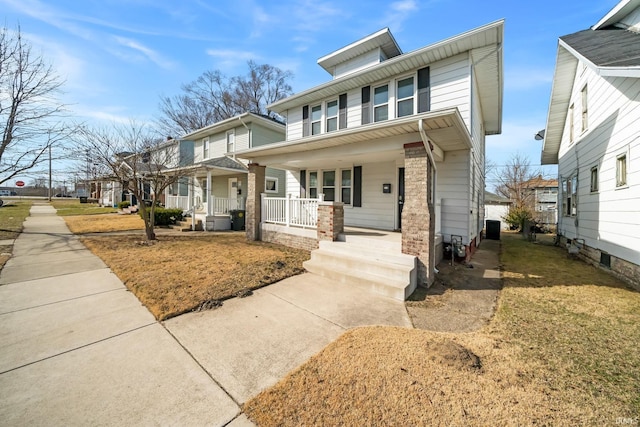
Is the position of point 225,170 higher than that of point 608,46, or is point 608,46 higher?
point 608,46

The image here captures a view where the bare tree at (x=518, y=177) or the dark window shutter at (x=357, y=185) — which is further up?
the bare tree at (x=518, y=177)

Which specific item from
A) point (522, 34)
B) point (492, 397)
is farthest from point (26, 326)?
point (522, 34)

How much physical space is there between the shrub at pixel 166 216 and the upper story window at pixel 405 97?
39.8ft

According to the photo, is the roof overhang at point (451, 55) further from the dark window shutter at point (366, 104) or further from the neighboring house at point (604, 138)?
the neighboring house at point (604, 138)

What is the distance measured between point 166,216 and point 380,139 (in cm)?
1214

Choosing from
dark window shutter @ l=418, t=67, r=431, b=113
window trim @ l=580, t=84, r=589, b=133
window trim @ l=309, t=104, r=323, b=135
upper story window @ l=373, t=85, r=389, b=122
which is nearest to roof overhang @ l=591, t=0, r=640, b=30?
window trim @ l=580, t=84, r=589, b=133

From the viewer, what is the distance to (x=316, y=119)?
32.4ft

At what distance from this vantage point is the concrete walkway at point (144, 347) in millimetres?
1973

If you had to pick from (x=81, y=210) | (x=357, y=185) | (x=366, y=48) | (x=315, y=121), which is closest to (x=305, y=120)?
(x=315, y=121)

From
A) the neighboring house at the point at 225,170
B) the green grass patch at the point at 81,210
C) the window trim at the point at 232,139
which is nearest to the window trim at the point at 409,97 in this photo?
the neighboring house at the point at 225,170

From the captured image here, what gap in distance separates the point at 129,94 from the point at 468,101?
12.6 metres

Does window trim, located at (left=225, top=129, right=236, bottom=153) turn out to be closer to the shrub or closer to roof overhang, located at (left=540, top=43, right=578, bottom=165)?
the shrub

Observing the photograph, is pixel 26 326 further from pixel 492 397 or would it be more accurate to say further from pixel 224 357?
pixel 492 397

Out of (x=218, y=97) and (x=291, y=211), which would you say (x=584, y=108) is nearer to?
(x=291, y=211)
